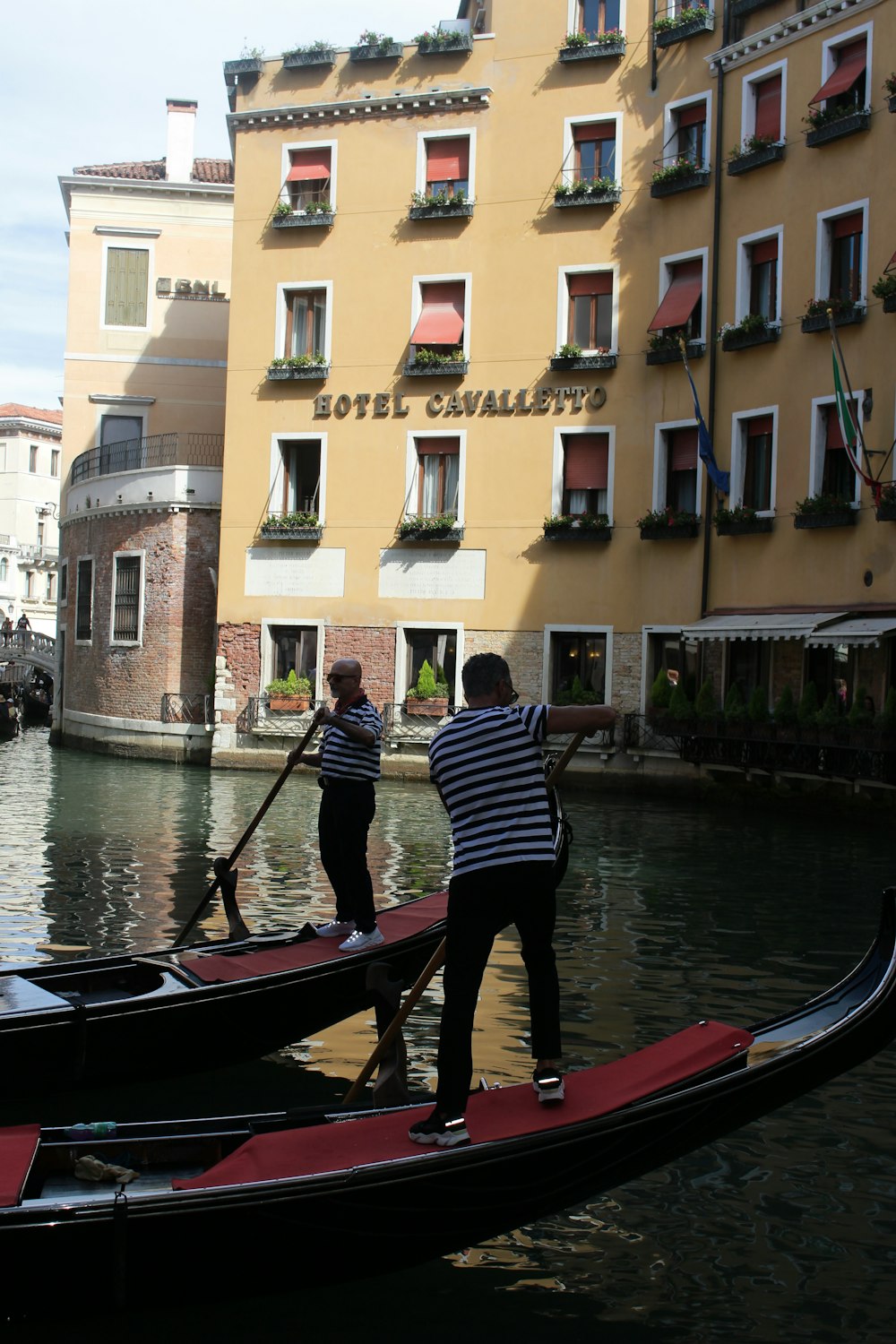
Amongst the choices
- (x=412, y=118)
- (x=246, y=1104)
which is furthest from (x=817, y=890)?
(x=412, y=118)

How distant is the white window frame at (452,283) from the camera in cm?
1902

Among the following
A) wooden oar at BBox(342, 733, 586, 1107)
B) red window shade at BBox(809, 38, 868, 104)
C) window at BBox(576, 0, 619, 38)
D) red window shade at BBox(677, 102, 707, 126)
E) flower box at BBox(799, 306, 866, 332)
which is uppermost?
window at BBox(576, 0, 619, 38)

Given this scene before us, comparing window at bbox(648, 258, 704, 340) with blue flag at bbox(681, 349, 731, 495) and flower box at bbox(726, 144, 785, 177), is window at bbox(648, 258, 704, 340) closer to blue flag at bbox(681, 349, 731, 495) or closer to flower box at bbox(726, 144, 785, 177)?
blue flag at bbox(681, 349, 731, 495)

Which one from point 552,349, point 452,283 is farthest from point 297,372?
point 552,349

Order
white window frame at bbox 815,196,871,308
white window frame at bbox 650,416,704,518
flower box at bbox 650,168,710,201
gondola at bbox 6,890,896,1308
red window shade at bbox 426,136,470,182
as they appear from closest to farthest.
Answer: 1. gondola at bbox 6,890,896,1308
2. white window frame at bbox 815,196,871,308
3. flower box at bbox 650,168,710,201
4. white window frame at bbox 650,416,704,518
5. red window shade at bbox 426,136,470,182

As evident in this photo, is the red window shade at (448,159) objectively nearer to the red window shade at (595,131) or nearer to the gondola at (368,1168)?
the red window shade at (595,131)

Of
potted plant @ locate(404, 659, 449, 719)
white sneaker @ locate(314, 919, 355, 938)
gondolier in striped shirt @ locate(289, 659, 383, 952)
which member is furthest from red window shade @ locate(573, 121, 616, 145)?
white sneaker @ locate(314, 919, 355, 938)

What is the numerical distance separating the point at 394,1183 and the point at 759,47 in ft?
53.0

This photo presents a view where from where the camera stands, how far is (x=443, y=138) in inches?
760

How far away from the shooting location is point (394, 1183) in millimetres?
3252

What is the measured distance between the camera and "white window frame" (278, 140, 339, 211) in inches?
778

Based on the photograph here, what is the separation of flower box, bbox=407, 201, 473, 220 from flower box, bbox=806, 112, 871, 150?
4.88 meters

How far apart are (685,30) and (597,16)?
153 cm

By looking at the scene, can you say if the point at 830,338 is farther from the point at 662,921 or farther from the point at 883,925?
the point at 883,925
